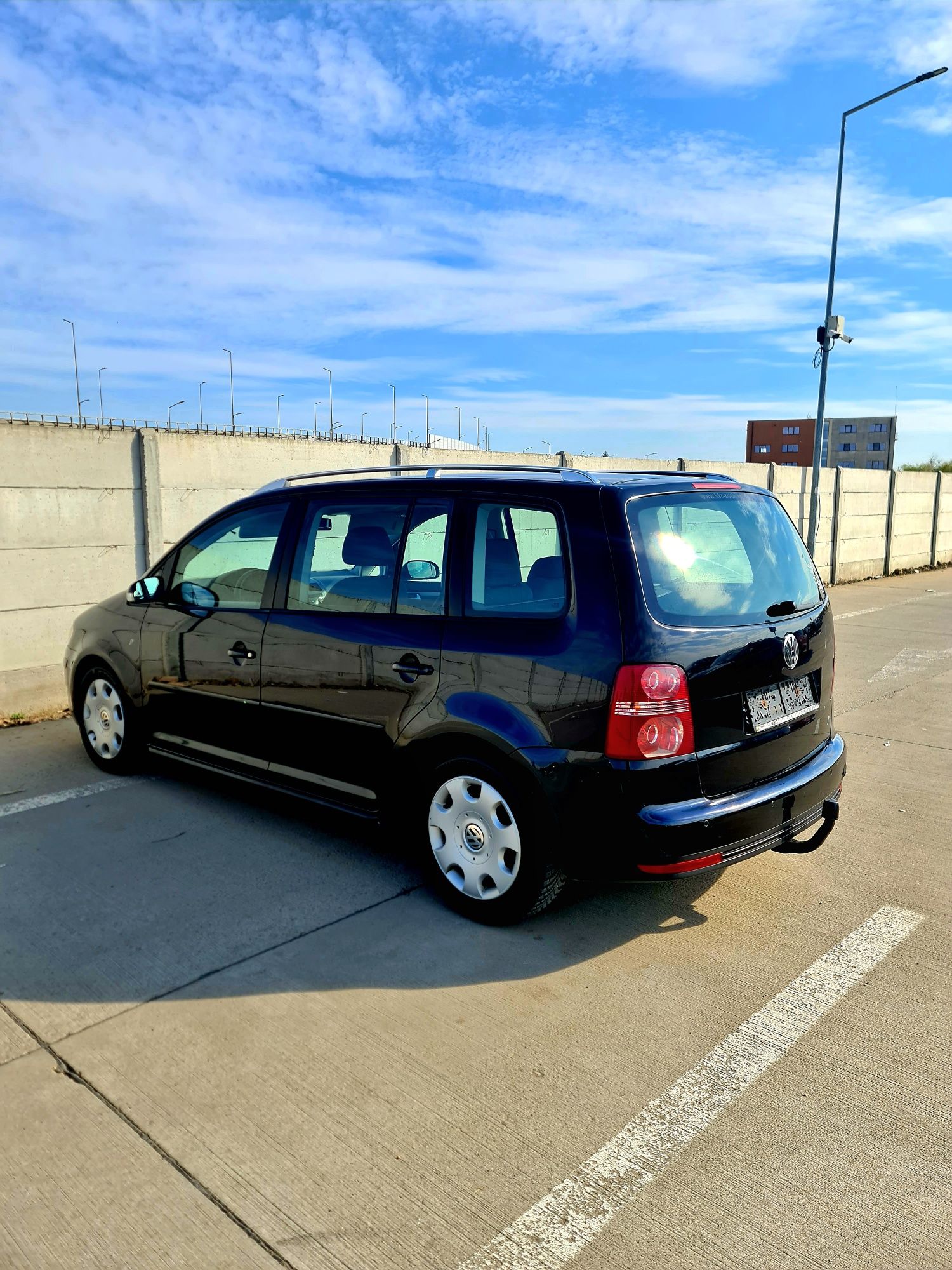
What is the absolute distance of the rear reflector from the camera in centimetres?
332

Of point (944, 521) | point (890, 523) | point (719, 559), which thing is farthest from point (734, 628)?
point (944, 521)

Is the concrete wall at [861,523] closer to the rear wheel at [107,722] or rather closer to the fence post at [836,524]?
the fence post at [836,524]

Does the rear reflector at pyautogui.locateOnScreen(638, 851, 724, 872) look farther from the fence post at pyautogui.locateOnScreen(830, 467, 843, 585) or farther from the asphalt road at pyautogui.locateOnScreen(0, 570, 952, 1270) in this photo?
the fence post at pyautogui.locateOnScreen(830, 467, 843, 585)

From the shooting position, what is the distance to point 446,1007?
10.4ft

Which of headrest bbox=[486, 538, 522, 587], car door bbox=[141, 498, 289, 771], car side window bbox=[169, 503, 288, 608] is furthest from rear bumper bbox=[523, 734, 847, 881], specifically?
car side window bbox=[169, 503, 288, 608]

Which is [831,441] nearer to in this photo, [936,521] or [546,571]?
[936,521]

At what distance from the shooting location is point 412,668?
12.7ft

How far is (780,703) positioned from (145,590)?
340cm

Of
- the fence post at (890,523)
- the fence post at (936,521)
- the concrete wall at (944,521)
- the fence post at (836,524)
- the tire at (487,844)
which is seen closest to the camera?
the tire at (487,844)

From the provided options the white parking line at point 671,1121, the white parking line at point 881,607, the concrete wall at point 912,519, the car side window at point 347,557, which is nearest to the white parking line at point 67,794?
the car side window at point 347,557

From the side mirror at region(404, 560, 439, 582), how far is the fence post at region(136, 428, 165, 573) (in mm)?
4536

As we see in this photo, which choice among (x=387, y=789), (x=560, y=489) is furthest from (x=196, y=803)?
(x=560, y=489)

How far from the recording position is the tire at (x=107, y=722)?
18.0ft

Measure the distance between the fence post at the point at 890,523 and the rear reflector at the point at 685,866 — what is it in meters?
19.7
